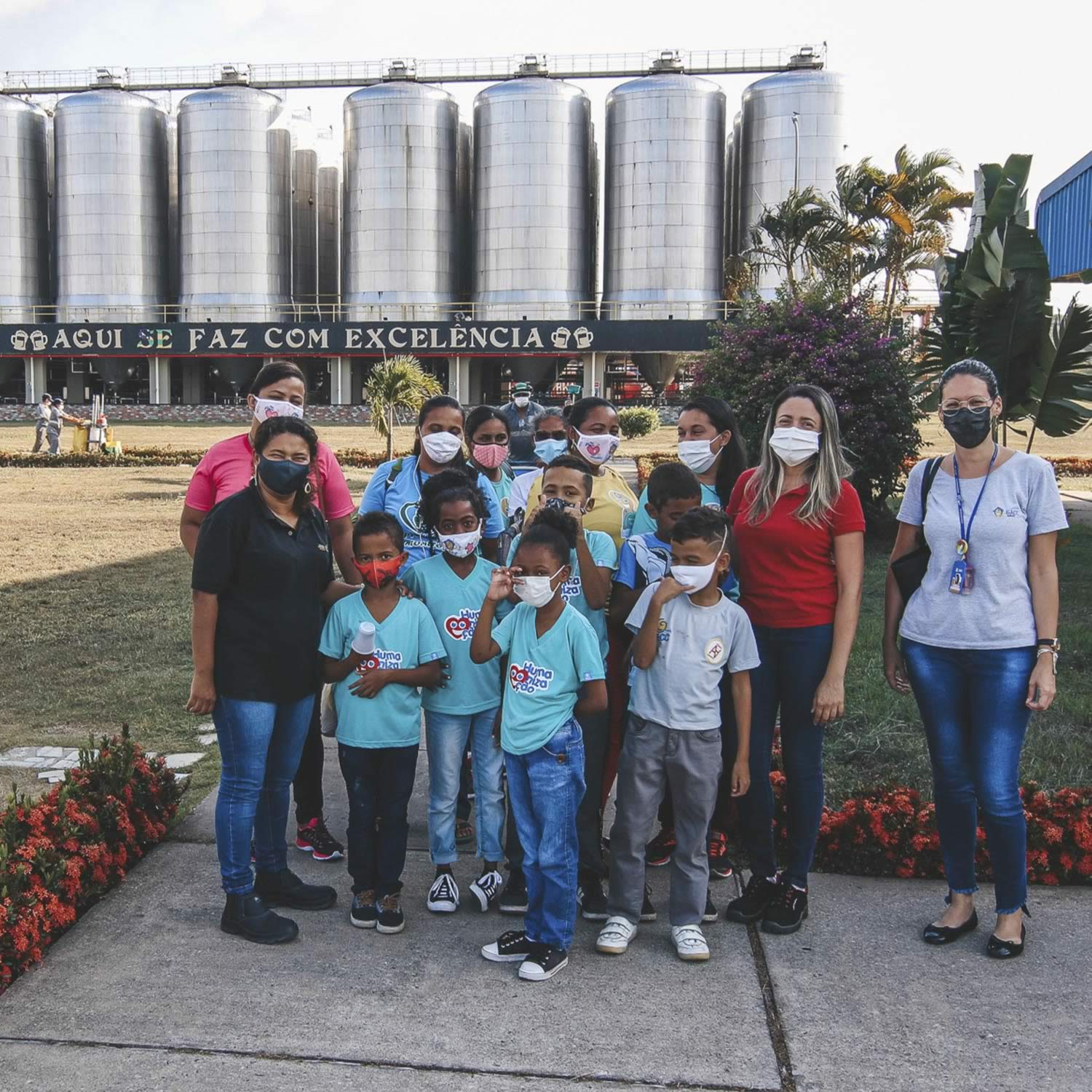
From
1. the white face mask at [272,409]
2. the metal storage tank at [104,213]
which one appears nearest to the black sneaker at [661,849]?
the white face mask at [272,409]

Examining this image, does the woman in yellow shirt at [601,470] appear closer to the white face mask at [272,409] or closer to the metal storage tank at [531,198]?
the white face mask at [272,409]

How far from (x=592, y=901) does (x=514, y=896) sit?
29cm

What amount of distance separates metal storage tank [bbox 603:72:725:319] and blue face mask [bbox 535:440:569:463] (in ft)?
160

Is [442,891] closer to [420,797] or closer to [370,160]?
[420,797]

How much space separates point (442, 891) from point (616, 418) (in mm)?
2202

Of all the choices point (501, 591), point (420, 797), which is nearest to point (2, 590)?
point (420, 797)

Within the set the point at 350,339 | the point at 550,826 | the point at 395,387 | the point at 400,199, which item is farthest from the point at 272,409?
the point at 400,199

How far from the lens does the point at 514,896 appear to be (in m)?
4.20

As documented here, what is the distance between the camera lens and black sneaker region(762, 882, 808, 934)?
4043 millimetres

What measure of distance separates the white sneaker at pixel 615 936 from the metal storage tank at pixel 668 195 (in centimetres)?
5100

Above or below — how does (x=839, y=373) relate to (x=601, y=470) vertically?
above

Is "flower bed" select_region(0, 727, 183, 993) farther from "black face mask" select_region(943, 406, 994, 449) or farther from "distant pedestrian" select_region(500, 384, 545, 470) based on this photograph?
"distant pedestrian" select_region(500, 384, 545, 470)

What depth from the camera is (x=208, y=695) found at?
385 cm

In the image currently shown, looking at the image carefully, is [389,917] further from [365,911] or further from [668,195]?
[668,195]
